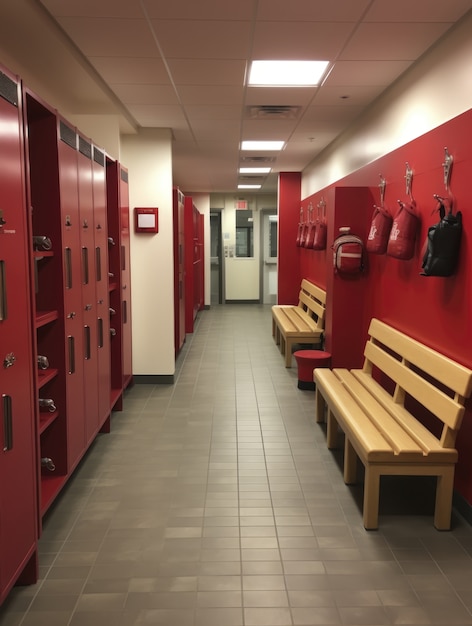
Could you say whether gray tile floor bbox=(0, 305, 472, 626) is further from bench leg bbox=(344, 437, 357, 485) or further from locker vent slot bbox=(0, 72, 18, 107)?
locker vent slot bbox=(0, 72, 18, 107)

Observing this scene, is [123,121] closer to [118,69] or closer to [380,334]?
[118,69]

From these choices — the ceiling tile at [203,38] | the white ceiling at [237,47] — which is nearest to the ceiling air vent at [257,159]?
the white ceiling at [237,47]

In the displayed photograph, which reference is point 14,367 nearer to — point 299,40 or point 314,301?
point 299,40

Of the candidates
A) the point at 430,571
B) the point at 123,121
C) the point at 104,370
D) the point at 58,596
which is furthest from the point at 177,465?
the point at 123,121

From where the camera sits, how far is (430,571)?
8.70ft

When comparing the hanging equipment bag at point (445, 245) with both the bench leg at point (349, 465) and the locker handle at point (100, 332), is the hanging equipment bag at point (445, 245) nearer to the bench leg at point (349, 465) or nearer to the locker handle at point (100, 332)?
the bench leg at point (349, 465)

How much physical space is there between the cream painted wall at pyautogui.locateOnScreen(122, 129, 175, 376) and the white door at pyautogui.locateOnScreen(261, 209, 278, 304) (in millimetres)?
8424

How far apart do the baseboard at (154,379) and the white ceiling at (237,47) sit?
109 inches

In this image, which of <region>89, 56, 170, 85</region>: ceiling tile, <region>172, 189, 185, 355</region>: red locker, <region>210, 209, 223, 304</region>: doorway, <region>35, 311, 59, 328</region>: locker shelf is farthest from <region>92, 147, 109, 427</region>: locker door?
<region>210, 209, 223, 304</region>: doorway

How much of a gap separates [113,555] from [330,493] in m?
1.43

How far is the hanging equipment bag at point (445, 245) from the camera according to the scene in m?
3.16

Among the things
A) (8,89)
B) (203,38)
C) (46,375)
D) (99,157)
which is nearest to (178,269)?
(99,157)

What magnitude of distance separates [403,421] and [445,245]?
1090 millimetres

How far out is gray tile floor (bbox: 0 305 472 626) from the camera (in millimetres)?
2369
